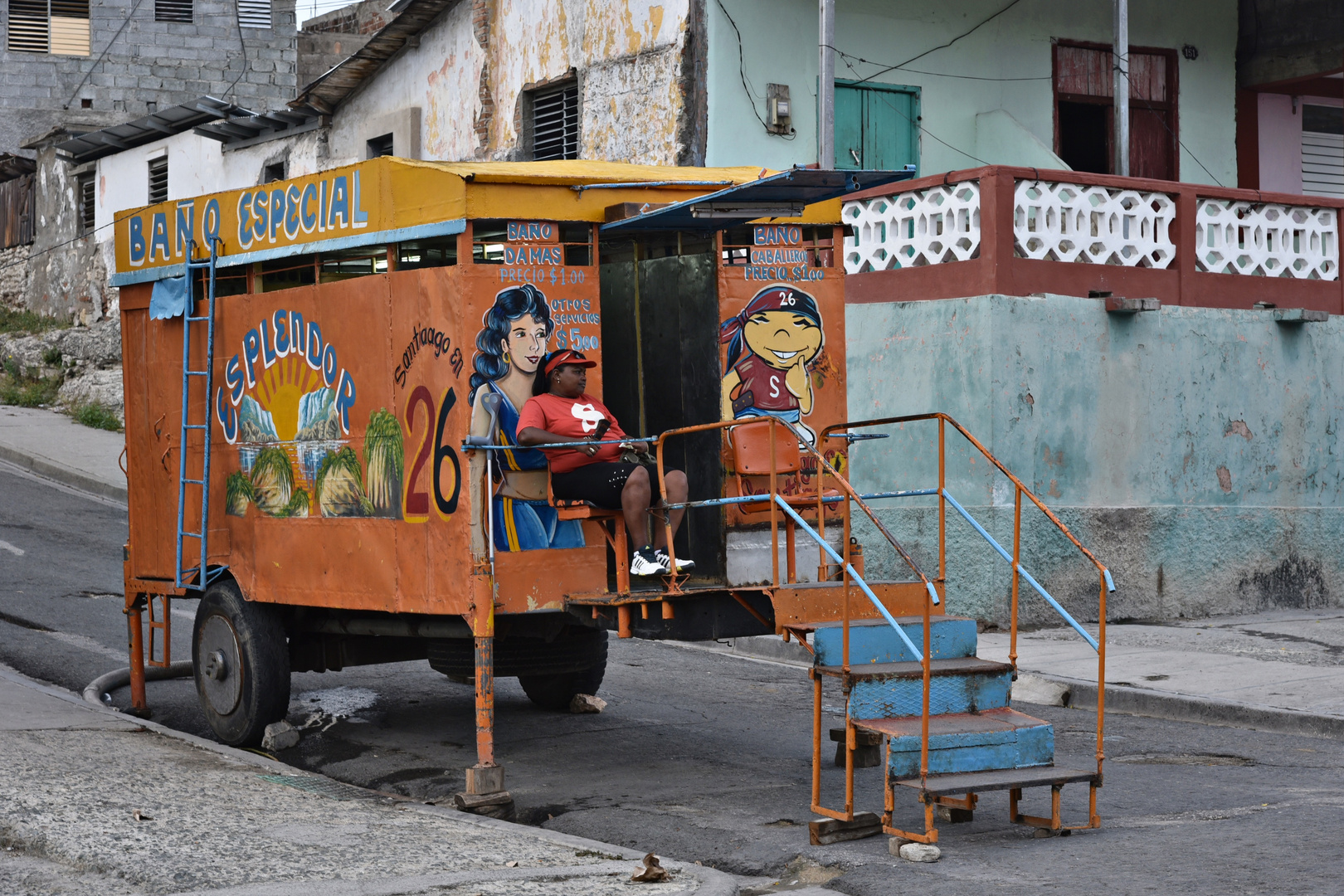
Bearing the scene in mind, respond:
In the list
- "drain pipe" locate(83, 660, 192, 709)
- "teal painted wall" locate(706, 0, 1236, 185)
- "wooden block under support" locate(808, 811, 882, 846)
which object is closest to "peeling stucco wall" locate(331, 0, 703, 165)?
"teal painted wall" locate(706, 0, 1236, 185)

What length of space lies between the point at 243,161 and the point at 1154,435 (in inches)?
621

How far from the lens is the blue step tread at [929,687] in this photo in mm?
6535

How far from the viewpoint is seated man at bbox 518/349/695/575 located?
7.45 meters

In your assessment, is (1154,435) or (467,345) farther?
(1154,435)

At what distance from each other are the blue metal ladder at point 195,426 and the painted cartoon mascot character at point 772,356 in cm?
327

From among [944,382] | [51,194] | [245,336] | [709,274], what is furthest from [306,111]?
[709,274]

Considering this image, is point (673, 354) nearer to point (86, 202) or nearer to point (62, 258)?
point (86, 202)

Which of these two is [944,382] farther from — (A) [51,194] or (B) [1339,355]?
(A) [51,194]

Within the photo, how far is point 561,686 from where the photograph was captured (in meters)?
9.98

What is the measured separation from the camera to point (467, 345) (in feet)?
24.6

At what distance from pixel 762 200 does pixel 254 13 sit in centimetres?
2840

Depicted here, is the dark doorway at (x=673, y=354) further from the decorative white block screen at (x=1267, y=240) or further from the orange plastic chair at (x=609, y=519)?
the decorative white block screen at (x=1267, y=240)

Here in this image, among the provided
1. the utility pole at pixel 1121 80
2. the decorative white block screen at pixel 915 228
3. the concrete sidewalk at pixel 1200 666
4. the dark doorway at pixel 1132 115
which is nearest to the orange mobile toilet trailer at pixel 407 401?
the concrete sidewalk at pixel 1200 666

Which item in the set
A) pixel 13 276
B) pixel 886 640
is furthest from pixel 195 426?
pixel 13 276
